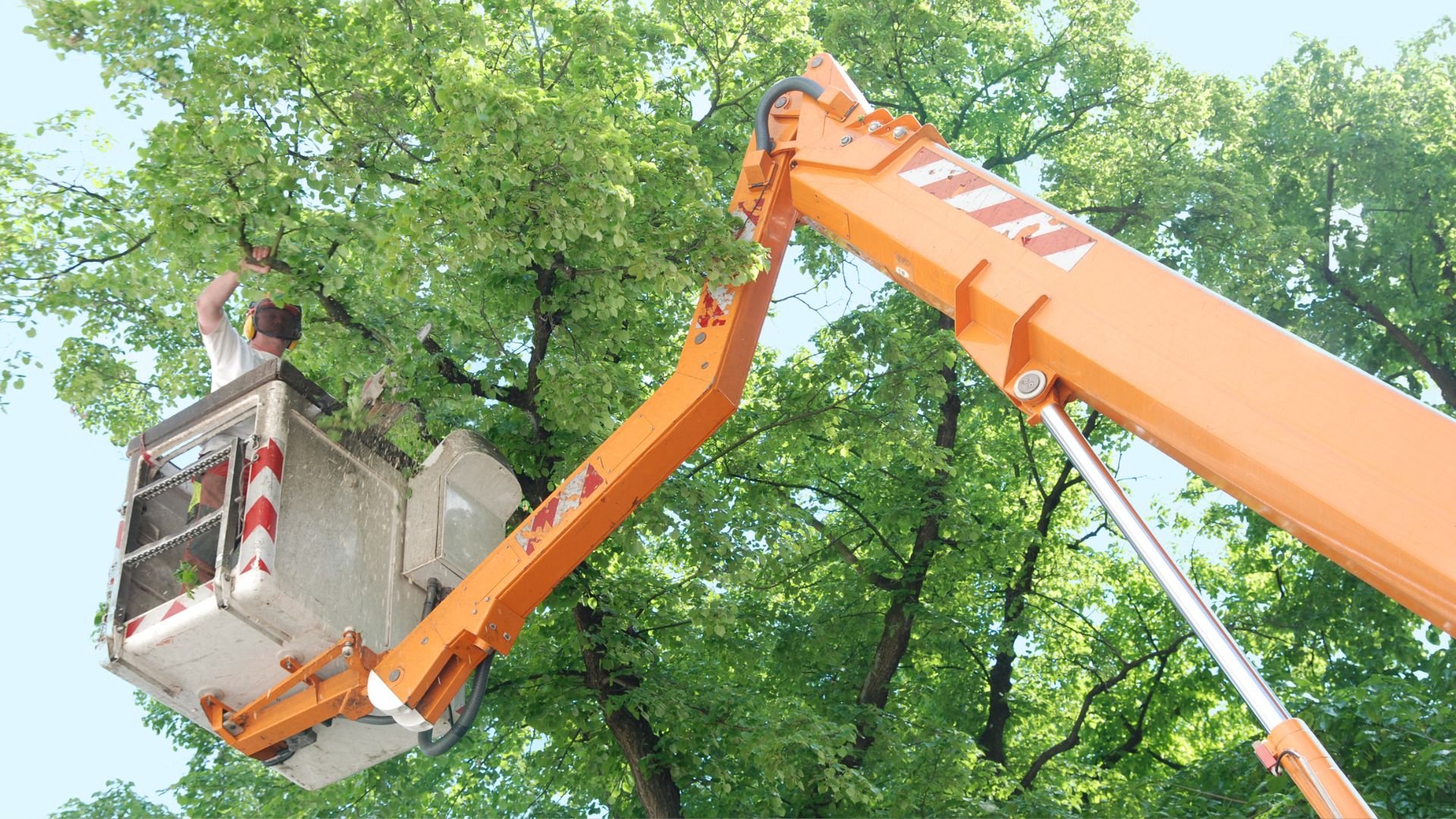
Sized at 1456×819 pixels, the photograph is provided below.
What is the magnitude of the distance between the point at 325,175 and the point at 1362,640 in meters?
11.7

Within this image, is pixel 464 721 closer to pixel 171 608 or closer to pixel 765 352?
pixel 171 608

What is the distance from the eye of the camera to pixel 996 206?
502 centimetres

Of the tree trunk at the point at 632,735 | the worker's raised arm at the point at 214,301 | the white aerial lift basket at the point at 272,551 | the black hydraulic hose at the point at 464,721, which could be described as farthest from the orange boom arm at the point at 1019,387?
the tree trunk at the point at 632,735

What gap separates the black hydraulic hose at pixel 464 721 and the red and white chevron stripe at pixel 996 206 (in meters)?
3.13

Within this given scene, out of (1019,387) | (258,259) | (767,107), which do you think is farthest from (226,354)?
(1019,387)

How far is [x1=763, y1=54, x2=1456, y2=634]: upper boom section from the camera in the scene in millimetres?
3629

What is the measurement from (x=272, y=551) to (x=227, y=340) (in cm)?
156

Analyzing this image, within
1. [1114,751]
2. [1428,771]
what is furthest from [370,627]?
[1114,751]

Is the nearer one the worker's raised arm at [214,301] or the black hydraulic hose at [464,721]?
the black hydraulic hose at [464,721]

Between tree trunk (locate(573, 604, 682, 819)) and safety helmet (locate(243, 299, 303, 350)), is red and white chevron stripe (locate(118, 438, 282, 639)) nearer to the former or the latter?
safety helmet (locate(243, 299, 303, 350))

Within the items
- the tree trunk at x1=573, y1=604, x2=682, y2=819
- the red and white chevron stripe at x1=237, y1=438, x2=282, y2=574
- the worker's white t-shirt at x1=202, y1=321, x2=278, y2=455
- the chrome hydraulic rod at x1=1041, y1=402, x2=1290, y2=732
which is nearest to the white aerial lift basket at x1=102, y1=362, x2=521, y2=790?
the red and white chevron stripe at x1=237, y1=438, x2=282, y2=574

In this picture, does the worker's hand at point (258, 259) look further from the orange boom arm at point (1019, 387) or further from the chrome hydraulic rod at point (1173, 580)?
the chrome hydraulic rod at point (1173, 580)

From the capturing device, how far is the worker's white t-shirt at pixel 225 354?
6875mm

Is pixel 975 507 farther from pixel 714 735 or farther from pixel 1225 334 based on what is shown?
pixel 1225 334
